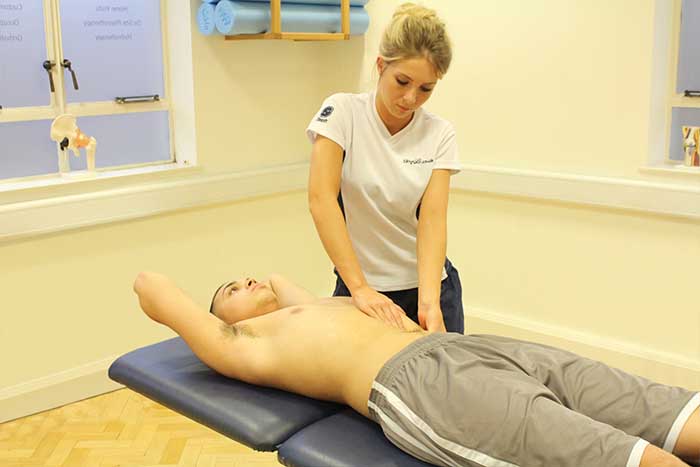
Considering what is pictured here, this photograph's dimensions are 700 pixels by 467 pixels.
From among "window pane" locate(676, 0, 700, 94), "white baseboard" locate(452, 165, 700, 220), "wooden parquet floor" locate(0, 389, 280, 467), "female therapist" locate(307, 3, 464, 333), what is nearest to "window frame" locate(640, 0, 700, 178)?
"white baseboard" locate(452, 165, 700, 220)

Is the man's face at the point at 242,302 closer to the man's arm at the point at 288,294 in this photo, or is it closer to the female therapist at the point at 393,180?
the man's arm at the point at 288,294

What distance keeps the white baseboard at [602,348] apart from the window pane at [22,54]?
78.4 inches

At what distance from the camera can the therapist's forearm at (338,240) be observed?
2.07m

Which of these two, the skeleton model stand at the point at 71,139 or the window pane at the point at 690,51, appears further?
the window pane at the point at 690,51

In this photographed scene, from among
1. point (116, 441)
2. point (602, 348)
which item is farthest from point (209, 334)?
point (602, 348)


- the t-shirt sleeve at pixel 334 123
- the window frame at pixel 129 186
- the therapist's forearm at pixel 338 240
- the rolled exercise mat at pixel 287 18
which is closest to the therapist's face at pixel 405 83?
the t-shirt sleeve at pixel 334 123

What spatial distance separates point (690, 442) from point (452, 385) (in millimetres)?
469

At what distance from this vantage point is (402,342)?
1.92 metres

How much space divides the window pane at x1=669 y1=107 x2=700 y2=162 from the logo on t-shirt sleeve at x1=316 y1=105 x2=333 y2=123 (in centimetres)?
173

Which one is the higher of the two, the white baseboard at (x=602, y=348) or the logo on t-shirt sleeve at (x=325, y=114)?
the logo on t-shirt sleeve at (x=325, y=114)

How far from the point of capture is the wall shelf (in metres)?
3.44

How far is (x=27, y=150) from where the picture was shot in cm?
322

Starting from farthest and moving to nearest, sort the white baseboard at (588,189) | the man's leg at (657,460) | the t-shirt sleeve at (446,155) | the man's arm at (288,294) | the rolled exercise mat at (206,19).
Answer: the rolled exercise mat at (206,19)
the white baseboard at (588,189)
the man's arm at (288,294)
the t-shirt sleeve at (446,155)
the man's leg at (657,460)

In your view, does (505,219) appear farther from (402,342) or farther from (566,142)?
(402,342)
